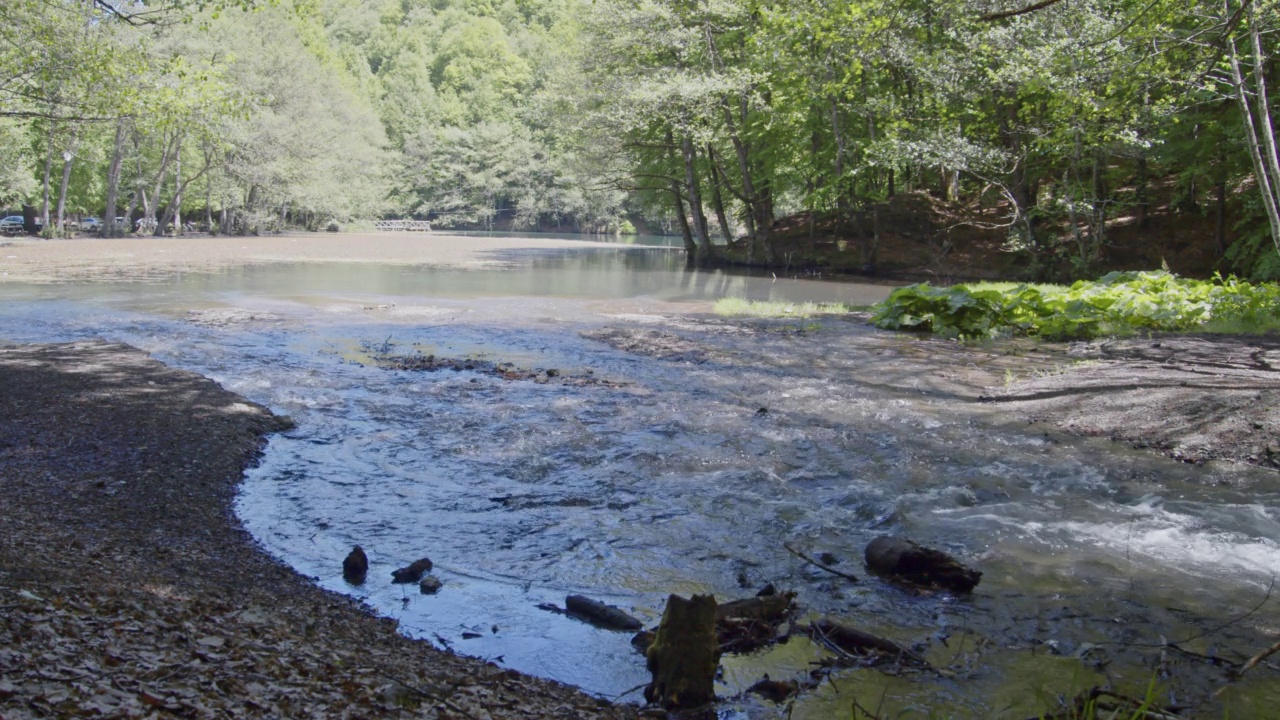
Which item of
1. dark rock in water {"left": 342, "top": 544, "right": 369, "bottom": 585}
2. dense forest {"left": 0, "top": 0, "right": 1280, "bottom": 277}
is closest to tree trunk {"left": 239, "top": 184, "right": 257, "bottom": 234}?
dense forest {"left": 0, "top": 0, "right": 1280, "bottom": 277}

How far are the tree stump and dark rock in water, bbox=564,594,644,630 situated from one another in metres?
0.80

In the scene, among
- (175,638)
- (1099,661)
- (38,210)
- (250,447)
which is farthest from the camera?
(38,210)

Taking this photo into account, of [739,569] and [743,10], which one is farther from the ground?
[743,10]

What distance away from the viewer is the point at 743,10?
29.1m

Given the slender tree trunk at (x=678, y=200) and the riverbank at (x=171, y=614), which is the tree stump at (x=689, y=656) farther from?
the slender tree trunk at (x=678, y=200)

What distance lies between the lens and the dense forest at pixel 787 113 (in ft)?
44.1

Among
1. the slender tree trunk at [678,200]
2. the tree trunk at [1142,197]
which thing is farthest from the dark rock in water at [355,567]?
the slender tree trunk at [678,200]

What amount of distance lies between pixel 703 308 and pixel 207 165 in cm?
3953

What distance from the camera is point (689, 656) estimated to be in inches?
143

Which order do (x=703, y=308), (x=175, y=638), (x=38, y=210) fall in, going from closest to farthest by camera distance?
A: 1. (x=175, y=638)
2. (x=703, y=308)
3. (x=38, y=210)

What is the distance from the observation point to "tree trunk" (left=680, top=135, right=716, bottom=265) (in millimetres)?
35750

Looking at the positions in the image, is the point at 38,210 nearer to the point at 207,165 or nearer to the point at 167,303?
the point at 207,165

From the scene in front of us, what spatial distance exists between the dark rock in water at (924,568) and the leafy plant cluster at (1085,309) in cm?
1144

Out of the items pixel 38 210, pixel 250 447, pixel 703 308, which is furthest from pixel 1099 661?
pixel 38 210
